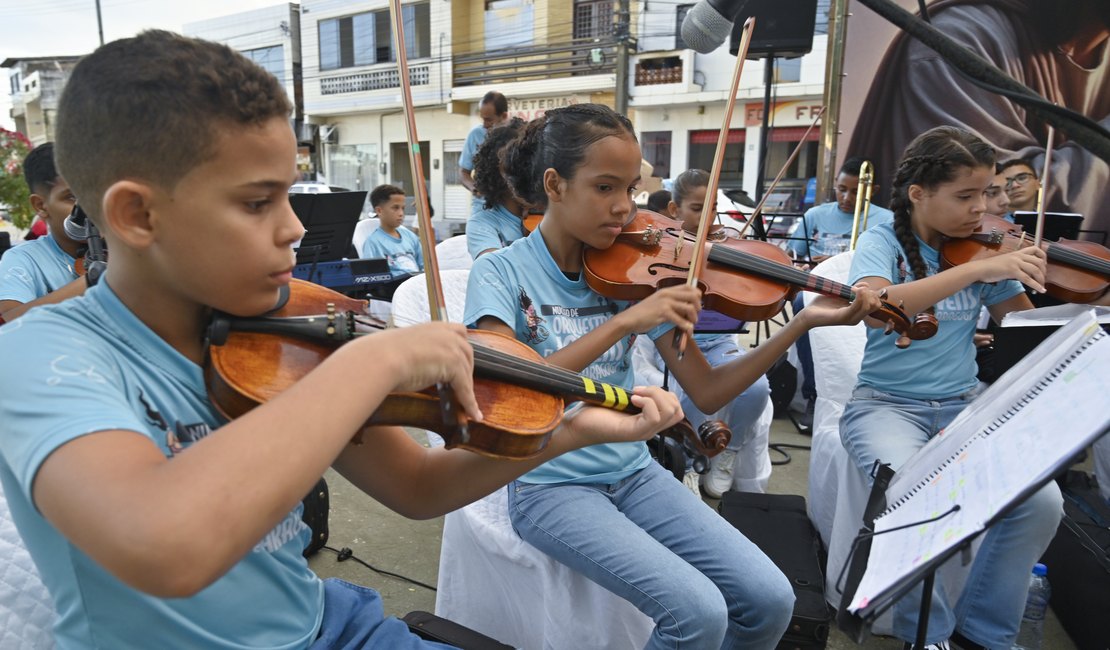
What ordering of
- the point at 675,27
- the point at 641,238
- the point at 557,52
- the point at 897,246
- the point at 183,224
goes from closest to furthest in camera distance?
the point at 183,224
the point at 641,238
the point at 897,246
the point at 675,27
the point at 557,52

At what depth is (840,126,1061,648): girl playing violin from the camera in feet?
6.50

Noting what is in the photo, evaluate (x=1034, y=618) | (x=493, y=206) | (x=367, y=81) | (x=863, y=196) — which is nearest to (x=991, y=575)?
(x=1034, y=618)

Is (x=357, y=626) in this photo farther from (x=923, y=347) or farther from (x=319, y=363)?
(x=923, y=347)

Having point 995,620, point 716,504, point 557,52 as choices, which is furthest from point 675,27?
point 995,620

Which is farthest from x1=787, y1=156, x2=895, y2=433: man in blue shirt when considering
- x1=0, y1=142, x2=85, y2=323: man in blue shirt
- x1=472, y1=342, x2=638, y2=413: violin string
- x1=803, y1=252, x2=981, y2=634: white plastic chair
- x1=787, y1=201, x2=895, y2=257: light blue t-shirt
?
x1=0, y1=142, x2=85, y2=323: man in blue shirt

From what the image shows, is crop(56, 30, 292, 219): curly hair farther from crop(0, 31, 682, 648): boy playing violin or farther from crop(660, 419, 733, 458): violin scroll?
crop(660, 419, 733, 458): violin scroll

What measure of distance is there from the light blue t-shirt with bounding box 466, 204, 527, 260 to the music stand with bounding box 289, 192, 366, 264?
132 centimetres

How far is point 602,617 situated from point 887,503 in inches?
29.4

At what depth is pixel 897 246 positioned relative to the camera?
8.00ft

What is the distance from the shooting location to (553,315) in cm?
185

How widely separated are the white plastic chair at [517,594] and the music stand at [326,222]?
111 inches

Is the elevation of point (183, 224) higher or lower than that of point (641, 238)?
higher

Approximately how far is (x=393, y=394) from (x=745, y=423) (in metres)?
2.47

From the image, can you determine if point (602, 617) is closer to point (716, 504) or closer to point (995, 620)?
point (995, 620)
